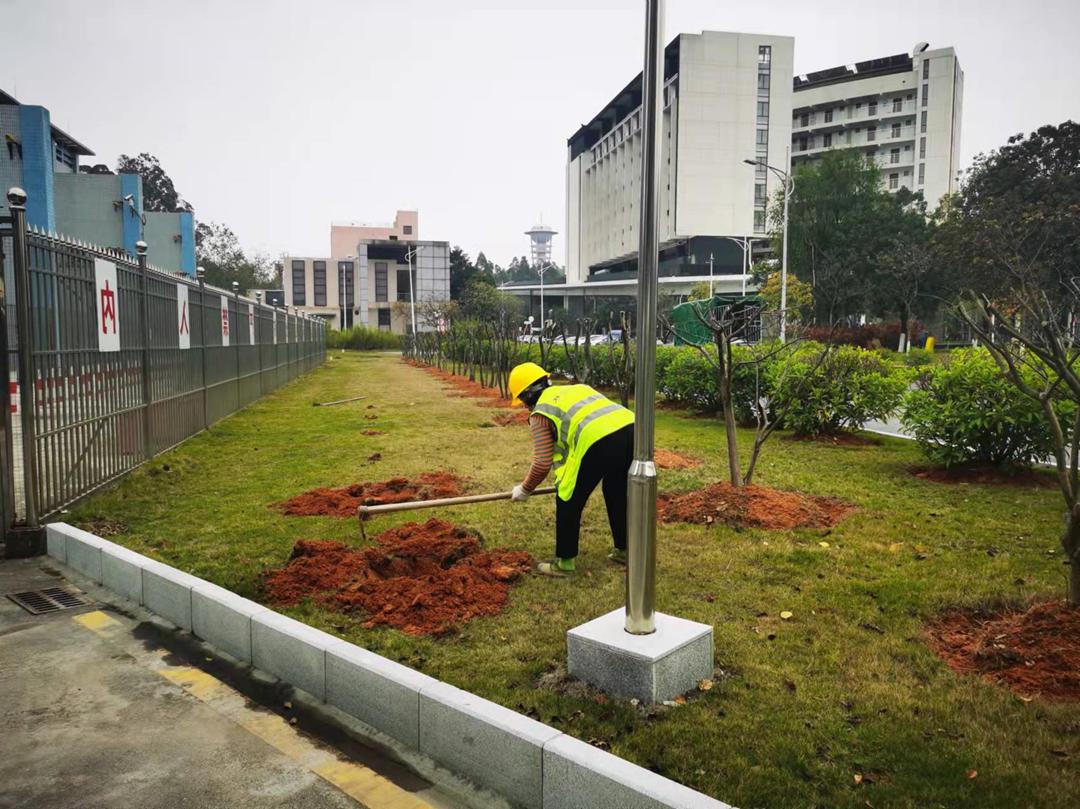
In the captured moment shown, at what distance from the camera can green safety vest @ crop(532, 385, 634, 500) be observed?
206 inches

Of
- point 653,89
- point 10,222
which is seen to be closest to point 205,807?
Answer: point 653,89

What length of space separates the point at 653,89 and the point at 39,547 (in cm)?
557

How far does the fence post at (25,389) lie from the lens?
5.93m

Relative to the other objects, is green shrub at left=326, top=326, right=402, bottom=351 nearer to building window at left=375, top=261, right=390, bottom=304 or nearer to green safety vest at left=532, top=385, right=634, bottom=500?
building window at left=375, top=261, right=390, bottom=304

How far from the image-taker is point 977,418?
846 cm

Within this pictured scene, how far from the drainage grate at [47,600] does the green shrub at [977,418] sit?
815 centimetres

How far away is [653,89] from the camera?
11.3 ft

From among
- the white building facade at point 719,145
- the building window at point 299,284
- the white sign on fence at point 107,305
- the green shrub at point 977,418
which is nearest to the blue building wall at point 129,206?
the white sign on fence at point 107,305

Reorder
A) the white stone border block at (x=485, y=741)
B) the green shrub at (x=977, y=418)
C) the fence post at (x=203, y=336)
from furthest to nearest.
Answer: the fence post at (x=203, y=336) → the green shrub at (x=977, y=418) → the white stone border block at (x=485, y=741)

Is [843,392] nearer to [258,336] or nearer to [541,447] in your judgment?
[541,447]

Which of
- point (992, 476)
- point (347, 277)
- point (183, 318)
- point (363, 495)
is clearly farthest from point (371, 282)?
point (992, 476)

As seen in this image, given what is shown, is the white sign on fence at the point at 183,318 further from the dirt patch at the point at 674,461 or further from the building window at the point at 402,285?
the building window at the point at 402,285

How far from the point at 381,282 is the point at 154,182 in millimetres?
21468

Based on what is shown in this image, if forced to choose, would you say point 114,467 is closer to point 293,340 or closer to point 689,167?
point 293,340
